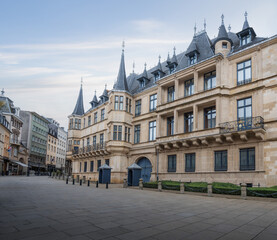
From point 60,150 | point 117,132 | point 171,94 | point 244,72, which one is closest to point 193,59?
point 171,94

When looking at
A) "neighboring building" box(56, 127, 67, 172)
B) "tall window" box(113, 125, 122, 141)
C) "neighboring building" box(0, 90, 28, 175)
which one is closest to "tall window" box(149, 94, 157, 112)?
"tall window" box(113, 125, 122, 141)

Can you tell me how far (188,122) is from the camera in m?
27.2

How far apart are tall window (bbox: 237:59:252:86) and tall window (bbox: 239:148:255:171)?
6.22 metres

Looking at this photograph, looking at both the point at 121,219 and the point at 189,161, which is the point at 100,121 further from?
the point at 121,219

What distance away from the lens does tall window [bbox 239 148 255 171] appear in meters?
20.8

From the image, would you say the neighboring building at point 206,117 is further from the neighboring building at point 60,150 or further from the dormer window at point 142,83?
the neighboring building at point 60,150

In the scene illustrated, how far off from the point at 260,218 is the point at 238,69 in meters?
17.2

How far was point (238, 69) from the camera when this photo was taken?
23609mm

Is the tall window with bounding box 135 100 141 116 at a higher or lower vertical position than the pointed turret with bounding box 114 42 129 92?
lower

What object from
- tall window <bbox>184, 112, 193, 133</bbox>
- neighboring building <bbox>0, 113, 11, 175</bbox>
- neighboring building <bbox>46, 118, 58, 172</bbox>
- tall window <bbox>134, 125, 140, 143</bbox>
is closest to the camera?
tall window <bbox>184, 112, 193, 133</bbox>

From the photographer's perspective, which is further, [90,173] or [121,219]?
[90,173]

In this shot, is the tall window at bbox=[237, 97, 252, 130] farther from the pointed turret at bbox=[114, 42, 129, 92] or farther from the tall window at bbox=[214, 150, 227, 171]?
the pointed turret at bbox=[114, 42, 129, 92]

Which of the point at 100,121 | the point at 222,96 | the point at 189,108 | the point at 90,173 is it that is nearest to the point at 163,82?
the point at 189,108

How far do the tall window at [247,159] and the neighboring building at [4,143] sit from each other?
154ft
